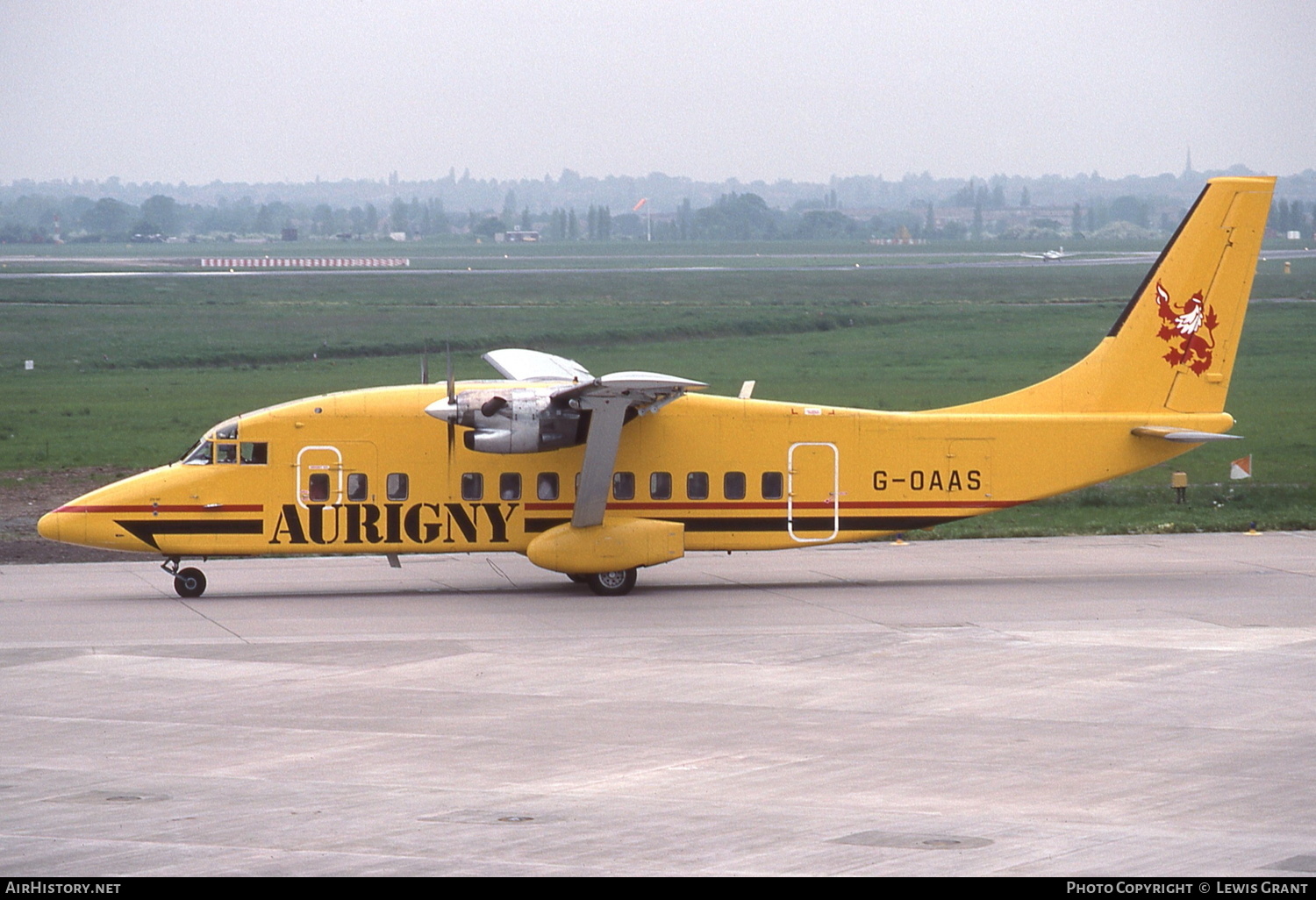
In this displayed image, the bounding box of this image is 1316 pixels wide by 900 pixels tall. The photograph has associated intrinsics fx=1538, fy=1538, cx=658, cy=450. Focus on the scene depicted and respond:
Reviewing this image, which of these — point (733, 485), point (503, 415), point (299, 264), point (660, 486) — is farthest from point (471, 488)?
point (299, 264)

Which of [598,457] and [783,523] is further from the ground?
[598,457]

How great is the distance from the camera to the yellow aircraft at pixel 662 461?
24766 millimetres

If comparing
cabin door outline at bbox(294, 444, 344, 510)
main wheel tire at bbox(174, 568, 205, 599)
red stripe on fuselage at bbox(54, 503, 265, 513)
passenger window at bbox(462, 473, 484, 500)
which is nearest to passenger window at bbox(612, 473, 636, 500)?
passenger window at bbox(462, 473, 484, 500)

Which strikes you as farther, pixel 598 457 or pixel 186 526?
pixel 186 526

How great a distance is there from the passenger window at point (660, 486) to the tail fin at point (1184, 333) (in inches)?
208

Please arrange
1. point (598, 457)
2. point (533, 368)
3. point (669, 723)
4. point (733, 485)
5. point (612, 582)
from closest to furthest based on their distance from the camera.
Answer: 1. point (669, 723)
2. point (598, 457)
3. point (612, 582)
4. point (733, 485)
5. point (533, 368)

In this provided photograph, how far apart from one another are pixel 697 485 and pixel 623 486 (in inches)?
48.6

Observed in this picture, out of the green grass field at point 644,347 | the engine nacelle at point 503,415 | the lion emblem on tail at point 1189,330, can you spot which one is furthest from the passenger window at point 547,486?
the green grass field at point 644,347

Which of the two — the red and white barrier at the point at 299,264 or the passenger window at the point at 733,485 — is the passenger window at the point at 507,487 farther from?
the red and white barrier at the point at 299,264

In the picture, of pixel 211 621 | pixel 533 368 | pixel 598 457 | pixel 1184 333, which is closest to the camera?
pixel 211 621

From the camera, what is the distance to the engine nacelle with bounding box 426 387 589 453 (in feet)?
79.7

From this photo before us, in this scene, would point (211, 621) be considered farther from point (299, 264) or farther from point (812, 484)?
point (299, 264)

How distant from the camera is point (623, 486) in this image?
25281 mm

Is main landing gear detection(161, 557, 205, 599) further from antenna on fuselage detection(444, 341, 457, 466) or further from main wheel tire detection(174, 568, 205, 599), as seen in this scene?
antenna on fuselage detection(444, 341, 457, 466)
